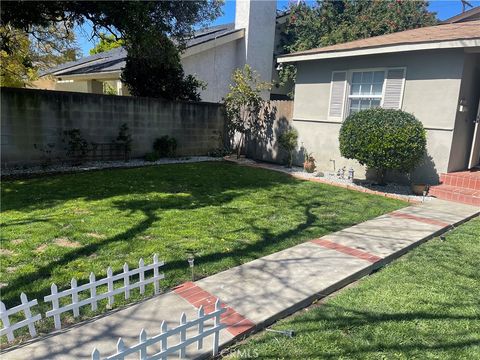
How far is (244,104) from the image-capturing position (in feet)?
42.3

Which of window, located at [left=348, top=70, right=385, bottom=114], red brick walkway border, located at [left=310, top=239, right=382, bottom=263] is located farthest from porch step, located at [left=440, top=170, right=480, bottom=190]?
red brick walkway border, located at [left=310, top=239, right=382, bottom=263]

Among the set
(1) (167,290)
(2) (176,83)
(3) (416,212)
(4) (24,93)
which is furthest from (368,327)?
(2) (176,83)

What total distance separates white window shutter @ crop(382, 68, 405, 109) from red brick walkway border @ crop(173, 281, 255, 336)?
25.7 ft

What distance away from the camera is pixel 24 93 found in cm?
949

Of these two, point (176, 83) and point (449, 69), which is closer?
point (449, 69)

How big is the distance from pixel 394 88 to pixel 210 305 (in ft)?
26.8

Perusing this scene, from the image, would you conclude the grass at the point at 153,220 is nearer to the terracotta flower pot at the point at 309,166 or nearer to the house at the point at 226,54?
the terracotta flower pot at the point at 309,166

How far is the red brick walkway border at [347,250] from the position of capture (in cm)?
442

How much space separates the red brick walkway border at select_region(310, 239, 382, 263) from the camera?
4.42 metres

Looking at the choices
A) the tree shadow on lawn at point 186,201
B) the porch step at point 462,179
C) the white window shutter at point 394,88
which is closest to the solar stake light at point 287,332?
the tree shadow on lawn at point 186,201

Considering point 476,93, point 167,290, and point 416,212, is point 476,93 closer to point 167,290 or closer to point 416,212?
point 416,212

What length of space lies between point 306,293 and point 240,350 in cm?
107

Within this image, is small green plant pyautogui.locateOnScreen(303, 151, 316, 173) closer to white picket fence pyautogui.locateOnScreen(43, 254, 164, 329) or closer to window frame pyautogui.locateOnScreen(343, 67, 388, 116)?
window frame pyautogui.locateOnScreen(343, 67, 388, 116)

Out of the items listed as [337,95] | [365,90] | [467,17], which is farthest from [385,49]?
[467,17]
